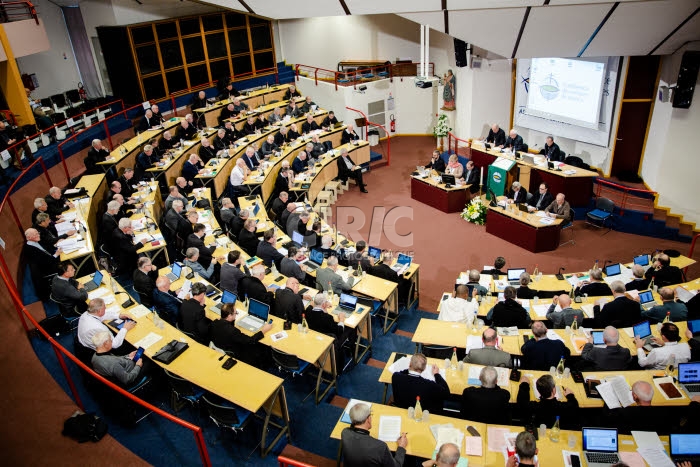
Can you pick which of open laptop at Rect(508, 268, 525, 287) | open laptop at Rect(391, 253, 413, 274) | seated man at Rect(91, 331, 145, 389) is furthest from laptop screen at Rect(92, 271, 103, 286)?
open laptop at Rect(508, 268, 525, 287)

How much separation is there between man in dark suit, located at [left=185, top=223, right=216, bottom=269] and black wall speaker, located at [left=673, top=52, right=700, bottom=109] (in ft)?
33.8

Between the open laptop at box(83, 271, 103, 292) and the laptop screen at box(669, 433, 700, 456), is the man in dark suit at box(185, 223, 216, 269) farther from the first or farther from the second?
the laptop screen at box(669, 433, 700, 456)

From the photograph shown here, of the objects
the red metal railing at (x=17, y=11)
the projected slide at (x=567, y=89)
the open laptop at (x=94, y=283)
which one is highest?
the red metal railing at (x=17, y=11)

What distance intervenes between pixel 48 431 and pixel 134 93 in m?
14.6

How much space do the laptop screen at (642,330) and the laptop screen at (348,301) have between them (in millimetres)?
4004

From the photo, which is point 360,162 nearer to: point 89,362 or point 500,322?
point 500,322

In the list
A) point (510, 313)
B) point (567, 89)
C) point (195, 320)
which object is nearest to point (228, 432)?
point (195, 320)

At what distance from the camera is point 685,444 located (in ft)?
15.7

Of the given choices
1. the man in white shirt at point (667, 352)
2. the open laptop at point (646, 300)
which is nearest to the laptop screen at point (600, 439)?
the man in white shirt at point (667, 352)

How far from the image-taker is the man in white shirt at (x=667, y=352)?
626 centimetres

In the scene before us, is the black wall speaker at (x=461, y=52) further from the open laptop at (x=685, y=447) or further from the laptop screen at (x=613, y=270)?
the open laptop at (x=685, y=447)

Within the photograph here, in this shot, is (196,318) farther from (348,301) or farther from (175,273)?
(348,301)

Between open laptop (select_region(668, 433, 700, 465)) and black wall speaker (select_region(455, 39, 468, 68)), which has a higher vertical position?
black wall speaker (select_region(455, 39, 468, 68))

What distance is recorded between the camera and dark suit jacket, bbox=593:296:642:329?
283 inches
